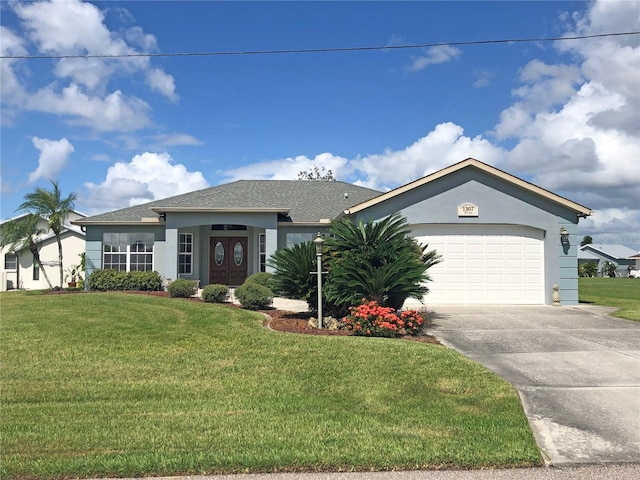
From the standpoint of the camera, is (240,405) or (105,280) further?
(105,280)

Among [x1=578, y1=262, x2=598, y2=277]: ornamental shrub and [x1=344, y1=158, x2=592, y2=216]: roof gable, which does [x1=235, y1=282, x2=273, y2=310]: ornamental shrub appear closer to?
[x1=344, y1=158, x2=592, y2=216]: roof gable

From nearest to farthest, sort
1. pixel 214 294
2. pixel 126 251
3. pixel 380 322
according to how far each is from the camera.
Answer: pixel 380 322, pixel 214 294, pixel 126 251

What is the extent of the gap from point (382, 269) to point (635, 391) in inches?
211

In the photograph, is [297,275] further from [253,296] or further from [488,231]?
[488,231]

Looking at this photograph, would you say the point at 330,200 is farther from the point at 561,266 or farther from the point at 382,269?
the point at 382,269

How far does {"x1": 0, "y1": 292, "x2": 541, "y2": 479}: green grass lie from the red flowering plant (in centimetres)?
82

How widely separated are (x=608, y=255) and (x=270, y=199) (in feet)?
225

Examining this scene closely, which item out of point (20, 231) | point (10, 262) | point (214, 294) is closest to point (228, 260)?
point (214, 294)

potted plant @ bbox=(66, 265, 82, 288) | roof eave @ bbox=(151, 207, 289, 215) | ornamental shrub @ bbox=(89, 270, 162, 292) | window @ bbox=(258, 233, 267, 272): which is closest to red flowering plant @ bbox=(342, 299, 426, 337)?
roof eave @ bbox=(151, 207, 289, 215)

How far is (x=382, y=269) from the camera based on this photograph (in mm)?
10906

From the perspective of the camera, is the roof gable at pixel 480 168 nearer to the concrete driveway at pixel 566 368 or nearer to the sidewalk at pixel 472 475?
the concrete driveway at pixel 566 368

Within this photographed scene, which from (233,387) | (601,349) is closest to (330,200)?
(601,349)

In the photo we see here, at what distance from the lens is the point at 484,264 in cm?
1557

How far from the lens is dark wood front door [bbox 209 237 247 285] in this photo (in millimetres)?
21375
